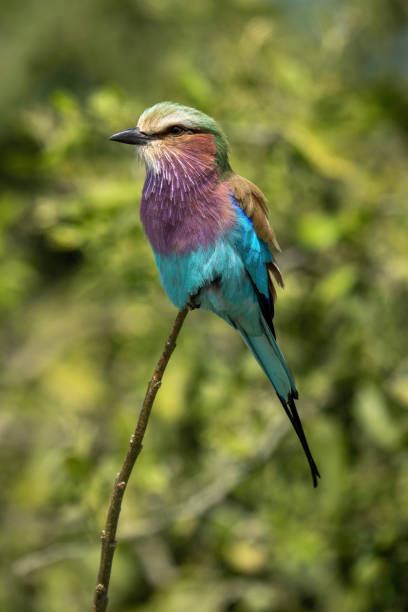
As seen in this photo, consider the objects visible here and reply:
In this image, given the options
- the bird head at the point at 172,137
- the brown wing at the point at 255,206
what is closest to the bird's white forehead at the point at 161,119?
the bird head at the point at 172,137


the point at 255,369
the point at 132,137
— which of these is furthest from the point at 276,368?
the point at 255,369

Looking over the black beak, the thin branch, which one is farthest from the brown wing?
the thin branch

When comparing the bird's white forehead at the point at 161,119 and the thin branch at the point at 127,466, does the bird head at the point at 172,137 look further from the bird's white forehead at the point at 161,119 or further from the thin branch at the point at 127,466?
the thin branch at the point at 127,466

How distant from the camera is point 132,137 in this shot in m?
1.75

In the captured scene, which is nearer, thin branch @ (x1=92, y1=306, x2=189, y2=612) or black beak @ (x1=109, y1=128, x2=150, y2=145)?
thin branch @ (x1=92, y1=306, x2=189, y2=612)

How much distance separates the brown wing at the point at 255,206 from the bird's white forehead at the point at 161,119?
0.19 m

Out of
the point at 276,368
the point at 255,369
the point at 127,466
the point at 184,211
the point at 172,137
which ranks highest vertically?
the point at 255,369

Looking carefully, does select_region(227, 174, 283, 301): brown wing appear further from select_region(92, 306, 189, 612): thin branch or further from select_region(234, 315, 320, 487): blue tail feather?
select_region(92, 306, 189, 612): thin branch

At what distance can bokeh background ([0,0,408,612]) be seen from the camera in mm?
3189

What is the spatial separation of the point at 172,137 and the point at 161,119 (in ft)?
0.15

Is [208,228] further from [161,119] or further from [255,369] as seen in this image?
[255,369]

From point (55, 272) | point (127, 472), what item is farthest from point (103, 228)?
point (55, 272)

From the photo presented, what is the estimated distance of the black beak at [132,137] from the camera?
5.65 feet

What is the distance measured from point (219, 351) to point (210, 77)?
1.32m
